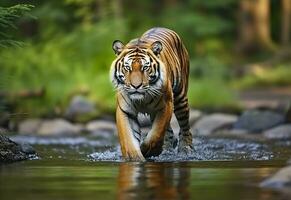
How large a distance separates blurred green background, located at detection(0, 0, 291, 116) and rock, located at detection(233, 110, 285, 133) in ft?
8.94

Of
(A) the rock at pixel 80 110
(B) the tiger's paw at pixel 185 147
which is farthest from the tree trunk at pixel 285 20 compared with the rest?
(B) the tiger's paw at pixel 185 147

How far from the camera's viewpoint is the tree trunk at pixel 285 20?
3844 centimetres

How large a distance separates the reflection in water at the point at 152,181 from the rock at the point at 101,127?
8.54 meters

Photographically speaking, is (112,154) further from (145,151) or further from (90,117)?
(90,117)

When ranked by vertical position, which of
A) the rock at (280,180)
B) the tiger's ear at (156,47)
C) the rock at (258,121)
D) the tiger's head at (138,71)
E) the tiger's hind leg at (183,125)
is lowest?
the rock at (258,121)

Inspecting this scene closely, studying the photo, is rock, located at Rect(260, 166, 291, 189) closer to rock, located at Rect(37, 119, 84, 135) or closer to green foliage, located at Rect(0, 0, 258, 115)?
green foliage, located at Rect(0, 0, 258, 115)

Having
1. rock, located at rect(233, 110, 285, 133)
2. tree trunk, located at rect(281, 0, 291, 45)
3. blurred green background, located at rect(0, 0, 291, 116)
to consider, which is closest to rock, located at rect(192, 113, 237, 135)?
rock, located at rect(233, 110, 285, 133)

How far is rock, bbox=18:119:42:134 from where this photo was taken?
19.3 m

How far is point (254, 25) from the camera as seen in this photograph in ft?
123

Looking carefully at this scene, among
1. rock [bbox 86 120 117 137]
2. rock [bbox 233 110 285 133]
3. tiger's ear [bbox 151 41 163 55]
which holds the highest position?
tiger's ear [bbox 151 41 163 55]

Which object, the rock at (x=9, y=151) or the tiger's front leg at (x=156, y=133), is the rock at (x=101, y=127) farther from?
the tiger's front leg at (x=156, y=133)

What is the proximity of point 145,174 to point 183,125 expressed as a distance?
13.5 feet

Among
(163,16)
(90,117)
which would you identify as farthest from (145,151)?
(163,16)

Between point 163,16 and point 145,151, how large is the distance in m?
27.0
